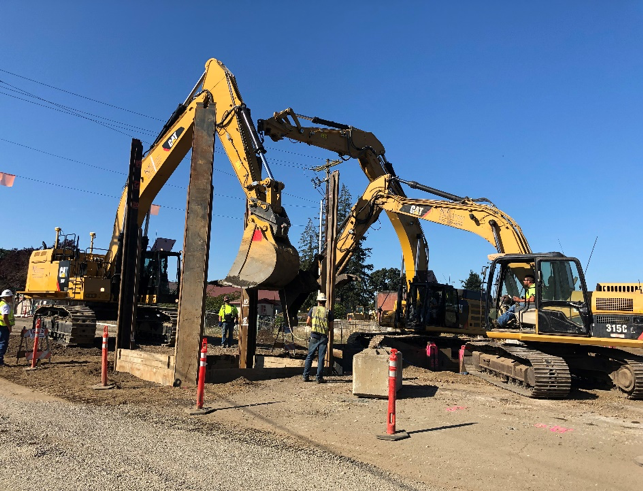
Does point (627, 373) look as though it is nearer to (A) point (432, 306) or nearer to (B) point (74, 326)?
(A) point (432, 306)

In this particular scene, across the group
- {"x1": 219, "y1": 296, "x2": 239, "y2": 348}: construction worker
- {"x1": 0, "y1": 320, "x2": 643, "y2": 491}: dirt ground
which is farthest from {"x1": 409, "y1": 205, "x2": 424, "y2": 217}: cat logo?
{"x1": 219, "y1": 296, "x2": 239, "y2": 348}: construction worker

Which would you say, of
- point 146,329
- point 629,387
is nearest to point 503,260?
point 629,387

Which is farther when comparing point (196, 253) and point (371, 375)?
point (196, 253)

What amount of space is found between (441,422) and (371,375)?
1828 millimetres

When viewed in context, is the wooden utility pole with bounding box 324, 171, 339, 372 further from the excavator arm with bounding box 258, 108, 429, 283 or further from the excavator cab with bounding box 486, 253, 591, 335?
the excavator arm with bounding box 258, 108, 429, 283

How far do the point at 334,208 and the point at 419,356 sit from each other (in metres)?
5.86

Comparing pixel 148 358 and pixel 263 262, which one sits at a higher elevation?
pixel 263 262

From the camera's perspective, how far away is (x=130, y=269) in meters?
11.3

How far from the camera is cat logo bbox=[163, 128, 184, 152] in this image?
13.6m

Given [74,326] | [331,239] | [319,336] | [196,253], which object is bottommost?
[74,326]

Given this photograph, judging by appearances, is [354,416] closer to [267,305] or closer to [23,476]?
[23,476]

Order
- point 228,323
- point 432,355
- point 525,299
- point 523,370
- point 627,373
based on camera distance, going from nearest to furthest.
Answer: point 627,373 → point 523,370 → point 525,299 → point 432,355 → point 228,323

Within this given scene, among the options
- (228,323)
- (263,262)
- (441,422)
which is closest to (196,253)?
(263,262)

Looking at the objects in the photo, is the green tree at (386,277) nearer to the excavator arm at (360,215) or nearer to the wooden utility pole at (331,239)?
the excavator arm at (360,215)
